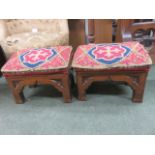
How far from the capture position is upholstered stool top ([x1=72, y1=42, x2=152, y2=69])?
48.2 inches

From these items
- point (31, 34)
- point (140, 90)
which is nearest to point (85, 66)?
point (140, 90)

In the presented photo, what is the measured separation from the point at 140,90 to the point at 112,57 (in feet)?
1.17

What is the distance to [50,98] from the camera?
1.59 metres

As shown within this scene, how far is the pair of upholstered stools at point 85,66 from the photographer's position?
1240mm

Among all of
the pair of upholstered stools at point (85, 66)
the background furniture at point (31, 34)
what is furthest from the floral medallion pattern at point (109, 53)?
the background furniture at point (31, 34)

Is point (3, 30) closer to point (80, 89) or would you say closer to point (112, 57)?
point (80, 89)

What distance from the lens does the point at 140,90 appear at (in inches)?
A: 53.9

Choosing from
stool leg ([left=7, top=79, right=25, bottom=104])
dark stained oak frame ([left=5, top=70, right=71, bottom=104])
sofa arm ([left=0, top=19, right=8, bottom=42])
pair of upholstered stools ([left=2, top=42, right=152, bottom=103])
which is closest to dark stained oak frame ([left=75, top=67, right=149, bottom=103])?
pair of upholstered stools ([left=2, top=42, right=152, bottom=103])

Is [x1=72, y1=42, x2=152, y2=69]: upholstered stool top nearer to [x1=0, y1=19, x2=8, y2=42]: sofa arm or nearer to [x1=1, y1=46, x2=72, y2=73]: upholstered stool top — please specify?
[x1=1, y1=46, x2=72, y2=73]: upholstered stool top

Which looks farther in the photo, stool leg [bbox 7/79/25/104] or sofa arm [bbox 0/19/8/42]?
sofa arm [bbox 0/19/8/42]

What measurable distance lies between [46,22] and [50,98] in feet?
2.82

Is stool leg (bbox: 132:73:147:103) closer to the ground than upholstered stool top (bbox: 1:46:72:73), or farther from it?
closer to the ground

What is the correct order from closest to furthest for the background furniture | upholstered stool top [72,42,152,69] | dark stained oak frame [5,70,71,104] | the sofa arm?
upholstered stool top [72,42,152,69] < dark stained oak frame [5,70,71,104] < the background furniture < the sofa arm
